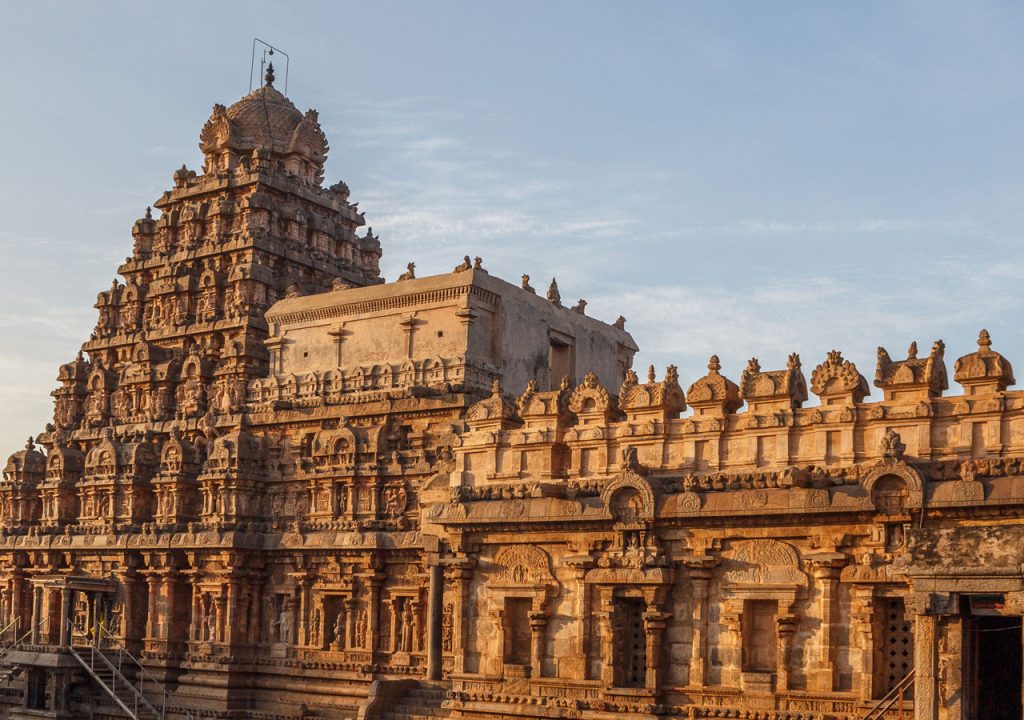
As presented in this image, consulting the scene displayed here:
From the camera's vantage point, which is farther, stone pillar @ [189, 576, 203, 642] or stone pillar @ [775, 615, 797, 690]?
stone pillar @ [189, 576, 203, 642]

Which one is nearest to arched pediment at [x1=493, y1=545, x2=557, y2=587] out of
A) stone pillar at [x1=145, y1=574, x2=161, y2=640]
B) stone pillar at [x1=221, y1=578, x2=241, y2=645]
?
stone pillar at [x1=221, y1=578, x2=241, y2=645]

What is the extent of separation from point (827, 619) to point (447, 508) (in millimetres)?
8351

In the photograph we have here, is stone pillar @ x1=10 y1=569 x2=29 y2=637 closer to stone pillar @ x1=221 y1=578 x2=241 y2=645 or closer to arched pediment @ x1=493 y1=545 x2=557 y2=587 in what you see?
stone pillar @ x1=221 y1=578 x2=241 y2=645

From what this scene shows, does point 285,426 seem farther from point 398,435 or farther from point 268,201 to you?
point 268,201

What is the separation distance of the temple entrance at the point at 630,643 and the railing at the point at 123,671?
16298mm

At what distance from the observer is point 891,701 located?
21953 mm

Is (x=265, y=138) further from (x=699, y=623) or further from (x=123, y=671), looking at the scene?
(x=699, y=623)

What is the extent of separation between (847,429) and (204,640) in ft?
73.6

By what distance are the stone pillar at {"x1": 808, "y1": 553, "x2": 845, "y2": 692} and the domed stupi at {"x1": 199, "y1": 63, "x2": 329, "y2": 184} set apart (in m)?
30.5

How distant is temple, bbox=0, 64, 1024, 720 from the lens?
23562 mm

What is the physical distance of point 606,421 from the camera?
2827 centimetres

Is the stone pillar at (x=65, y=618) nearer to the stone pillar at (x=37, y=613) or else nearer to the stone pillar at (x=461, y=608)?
the stone pillar at (x=37, y=613)

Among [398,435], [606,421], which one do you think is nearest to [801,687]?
[606,421]

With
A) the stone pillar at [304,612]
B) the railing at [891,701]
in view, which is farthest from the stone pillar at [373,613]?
the railing at [891,701]
